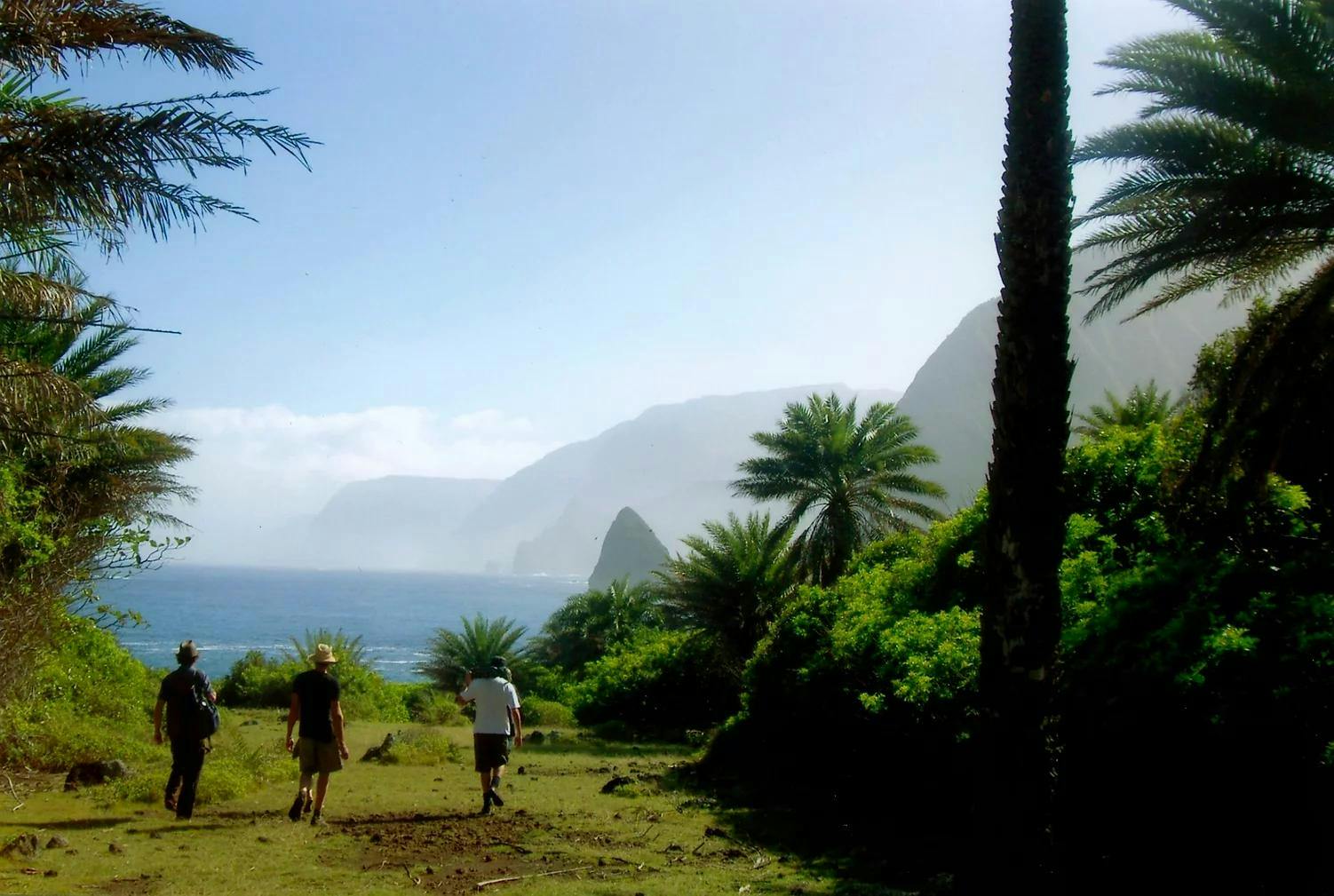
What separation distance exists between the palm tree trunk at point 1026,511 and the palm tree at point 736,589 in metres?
24.3

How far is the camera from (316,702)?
10266mm

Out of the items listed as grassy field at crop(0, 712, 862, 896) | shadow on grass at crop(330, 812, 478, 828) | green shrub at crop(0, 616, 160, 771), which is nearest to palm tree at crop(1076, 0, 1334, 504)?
grassy field at crop(0, 712, 862, 896)

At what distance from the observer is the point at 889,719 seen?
10.9 m

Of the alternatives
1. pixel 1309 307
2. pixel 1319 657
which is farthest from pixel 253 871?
pixel 1309 307

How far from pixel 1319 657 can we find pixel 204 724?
945cm

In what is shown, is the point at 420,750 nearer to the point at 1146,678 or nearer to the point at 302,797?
the point at 302,797

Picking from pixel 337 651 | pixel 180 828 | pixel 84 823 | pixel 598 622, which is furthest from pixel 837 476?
pixel 84 823

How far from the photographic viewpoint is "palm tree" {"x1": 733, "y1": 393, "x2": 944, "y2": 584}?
1137 inches

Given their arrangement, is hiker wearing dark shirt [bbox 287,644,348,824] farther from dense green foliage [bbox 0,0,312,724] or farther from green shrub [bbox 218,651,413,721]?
green shrub [bbox 218,651,413,721]

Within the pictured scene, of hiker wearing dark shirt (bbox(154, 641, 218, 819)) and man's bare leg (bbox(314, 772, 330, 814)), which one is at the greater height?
hiker wearing dark shirt (bbox(154, 641, 218, 819))

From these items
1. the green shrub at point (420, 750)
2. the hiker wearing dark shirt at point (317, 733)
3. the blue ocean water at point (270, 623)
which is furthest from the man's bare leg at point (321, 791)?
the blue ocean water at point (270, 623)

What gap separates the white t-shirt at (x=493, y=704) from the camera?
11336 mm

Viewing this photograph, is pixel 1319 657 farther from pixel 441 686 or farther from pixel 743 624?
pixel 441 686

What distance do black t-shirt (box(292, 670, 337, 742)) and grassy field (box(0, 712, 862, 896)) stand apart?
906 millimetres
